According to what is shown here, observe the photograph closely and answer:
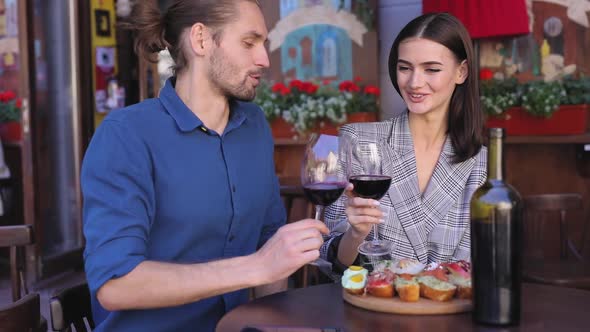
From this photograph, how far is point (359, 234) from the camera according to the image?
5.51ft

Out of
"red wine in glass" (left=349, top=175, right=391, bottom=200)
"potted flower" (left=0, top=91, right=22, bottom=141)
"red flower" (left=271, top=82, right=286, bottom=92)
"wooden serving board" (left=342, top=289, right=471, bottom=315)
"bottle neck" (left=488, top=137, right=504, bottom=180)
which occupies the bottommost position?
"wooden serving board" (left=342, top=289, right=471, bottom=315)

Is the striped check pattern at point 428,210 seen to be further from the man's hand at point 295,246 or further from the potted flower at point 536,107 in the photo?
the potted flower at point 536,107

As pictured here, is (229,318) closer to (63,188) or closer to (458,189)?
(458,189)

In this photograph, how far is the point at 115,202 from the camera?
4.53 feet

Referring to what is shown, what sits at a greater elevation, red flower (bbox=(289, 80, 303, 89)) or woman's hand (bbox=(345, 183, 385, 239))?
red flower (bbox=(289, 80, 303, 89))

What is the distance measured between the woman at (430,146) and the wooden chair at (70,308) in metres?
0.67

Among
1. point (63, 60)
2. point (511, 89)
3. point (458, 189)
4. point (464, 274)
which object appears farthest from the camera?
point (63, 60)

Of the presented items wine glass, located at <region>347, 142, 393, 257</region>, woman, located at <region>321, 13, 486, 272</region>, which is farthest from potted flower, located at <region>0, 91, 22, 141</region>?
wine glass, located at <region>347, 142, 393, 257</region>

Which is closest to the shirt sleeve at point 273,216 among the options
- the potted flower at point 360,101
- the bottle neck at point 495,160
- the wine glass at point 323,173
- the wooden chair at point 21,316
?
the wine glass at point 323,173

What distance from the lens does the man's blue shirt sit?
1361 millimetres

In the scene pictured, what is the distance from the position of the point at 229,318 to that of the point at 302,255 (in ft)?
0.65

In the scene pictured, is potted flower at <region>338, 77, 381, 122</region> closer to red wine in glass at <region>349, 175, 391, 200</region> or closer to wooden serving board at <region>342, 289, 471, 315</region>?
red wine in glass at <region>349, 175, 391, 200</region>

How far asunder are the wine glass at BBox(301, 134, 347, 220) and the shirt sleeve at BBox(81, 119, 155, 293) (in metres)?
0.34

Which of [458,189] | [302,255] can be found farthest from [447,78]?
[302,255]
